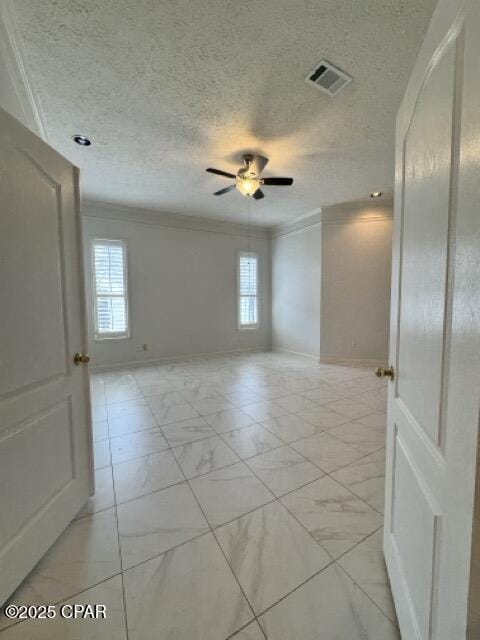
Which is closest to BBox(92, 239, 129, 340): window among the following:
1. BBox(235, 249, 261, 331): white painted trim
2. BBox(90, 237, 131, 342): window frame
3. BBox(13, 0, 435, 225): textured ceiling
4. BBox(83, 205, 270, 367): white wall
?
BBox(90, 237, 131, 342): window frame

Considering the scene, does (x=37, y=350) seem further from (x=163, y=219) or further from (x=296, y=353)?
(x=296, y=353)

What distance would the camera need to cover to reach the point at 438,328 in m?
0.72

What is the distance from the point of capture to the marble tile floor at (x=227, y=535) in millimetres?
1061

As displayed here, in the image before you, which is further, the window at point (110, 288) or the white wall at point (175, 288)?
the white wall at point (175, 288)

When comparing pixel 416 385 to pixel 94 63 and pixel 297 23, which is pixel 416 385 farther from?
pixel 94 63

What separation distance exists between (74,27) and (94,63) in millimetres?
245

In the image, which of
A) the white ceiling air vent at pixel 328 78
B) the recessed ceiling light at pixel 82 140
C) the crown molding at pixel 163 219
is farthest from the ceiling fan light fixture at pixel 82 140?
the white ceiling air vent at pixel 328 78

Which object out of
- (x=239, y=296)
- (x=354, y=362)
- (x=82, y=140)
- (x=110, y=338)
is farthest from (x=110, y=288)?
(x=354, y=362)

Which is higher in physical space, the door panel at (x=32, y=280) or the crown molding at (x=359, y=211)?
the crown molding at (x=359, y=211)

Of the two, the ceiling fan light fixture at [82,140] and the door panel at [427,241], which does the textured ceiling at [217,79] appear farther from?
the door panel at [427,241]

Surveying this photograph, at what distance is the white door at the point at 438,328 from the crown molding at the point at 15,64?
2.21 meters

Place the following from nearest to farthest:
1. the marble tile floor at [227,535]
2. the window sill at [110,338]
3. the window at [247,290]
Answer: the marble tile floor at [227,535] < the window sill at [110,338] < the window at [247,290]

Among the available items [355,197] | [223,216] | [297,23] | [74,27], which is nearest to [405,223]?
[297,23]

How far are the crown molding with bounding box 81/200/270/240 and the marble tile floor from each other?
12.0 feet
